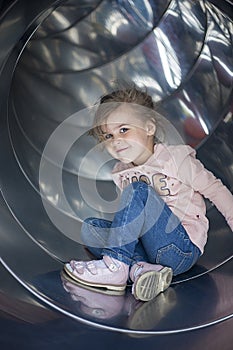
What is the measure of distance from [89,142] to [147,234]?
367mm

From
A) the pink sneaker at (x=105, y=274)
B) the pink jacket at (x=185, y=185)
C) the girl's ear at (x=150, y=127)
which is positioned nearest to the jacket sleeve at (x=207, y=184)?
the pink jacket at (x=185, y=185)

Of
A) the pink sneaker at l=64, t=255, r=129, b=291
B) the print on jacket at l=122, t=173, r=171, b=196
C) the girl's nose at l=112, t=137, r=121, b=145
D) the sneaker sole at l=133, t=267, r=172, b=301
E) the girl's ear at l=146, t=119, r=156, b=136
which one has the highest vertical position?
the girl's nose at l=112, t=137, r=121, b=145

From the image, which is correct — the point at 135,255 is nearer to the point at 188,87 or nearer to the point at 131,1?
the point at 188,87

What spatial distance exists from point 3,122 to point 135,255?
39 centimetres

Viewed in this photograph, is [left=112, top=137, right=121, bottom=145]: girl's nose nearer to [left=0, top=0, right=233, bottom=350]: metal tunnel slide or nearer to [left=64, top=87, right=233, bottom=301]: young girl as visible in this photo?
[left=64, top=87, right=233, bottom=301]: young girl

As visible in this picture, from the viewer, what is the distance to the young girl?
1.35 meters

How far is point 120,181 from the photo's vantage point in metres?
1.52

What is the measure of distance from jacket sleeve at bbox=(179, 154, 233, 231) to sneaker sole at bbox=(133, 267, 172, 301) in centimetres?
18

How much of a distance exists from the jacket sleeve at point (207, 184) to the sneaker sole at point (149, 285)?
0.18m

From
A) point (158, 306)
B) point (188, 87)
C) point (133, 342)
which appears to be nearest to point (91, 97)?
point (188, 87)

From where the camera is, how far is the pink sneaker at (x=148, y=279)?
1.31 m

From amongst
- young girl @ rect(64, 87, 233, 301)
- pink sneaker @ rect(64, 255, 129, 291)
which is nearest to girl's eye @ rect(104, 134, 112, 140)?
young girl @ rect(64, 87, 233, 301)

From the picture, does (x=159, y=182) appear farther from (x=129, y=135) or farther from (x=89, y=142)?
(x=89, y=142)

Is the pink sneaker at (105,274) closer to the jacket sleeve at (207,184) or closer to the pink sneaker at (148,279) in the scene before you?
the pink sneaker at (148,279)
